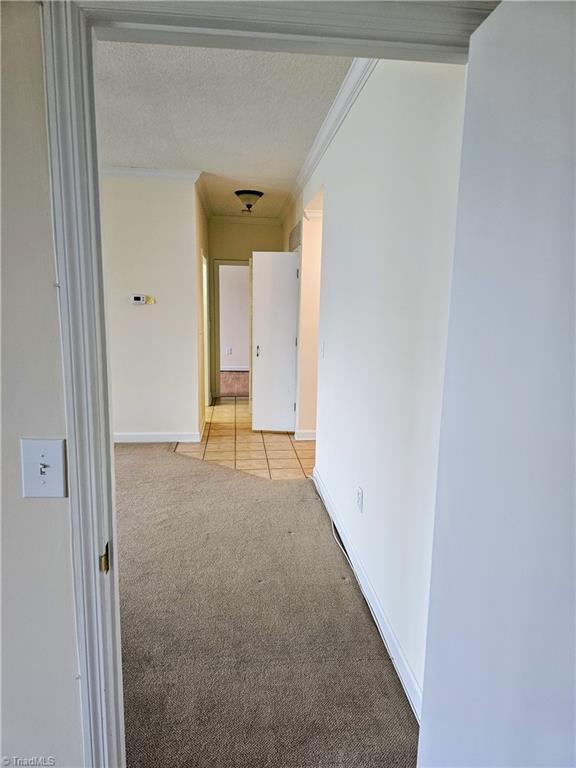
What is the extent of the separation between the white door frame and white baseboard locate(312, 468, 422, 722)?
107 centimetres

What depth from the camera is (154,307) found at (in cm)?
441

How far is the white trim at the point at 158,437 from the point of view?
15.0 feet

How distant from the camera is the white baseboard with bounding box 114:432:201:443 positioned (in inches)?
180

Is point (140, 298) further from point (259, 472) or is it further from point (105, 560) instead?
point (105, 560)

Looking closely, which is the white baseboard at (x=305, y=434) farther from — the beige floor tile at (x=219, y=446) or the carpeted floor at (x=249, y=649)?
the carpeted floor at (x=249, y=649)

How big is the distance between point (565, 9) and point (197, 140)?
3.12 metres

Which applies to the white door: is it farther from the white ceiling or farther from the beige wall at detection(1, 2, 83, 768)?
the beige wall at detection(1, 2, 83, 768)

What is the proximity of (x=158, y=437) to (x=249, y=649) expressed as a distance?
306 centimetres

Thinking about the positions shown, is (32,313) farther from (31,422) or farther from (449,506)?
(449,506)

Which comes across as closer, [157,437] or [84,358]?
[84,358]

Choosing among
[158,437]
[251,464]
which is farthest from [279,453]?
[158,437]

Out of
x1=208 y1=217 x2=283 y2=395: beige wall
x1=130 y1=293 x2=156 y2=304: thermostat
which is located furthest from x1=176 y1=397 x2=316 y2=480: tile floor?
x1=208 y1=217 x2=283 y2=395: beige wall

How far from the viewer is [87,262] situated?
83 cm

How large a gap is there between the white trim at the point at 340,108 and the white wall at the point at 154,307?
1.32 metres
